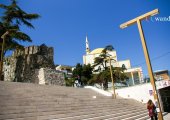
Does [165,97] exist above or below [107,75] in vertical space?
below

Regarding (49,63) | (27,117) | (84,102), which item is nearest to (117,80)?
(49,63)

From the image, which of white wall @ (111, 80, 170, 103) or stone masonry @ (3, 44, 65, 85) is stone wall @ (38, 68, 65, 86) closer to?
stone masonry @ (3, 44, 65, 85)

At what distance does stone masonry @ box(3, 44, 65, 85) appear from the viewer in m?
28.9

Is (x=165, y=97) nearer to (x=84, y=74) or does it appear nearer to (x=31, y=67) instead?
(x=31, y=67)

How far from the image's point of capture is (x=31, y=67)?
29.8 m

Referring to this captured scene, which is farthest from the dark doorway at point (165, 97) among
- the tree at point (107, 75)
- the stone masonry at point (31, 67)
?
the stone masonry at point (31, 67)

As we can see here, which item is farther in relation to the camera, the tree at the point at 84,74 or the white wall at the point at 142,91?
the tree at the point at 84,74

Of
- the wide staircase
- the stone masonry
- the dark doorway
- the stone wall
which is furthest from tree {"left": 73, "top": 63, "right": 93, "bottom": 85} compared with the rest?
the wide staircase

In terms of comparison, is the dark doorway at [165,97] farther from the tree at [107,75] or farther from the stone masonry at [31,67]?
the stone masonry at [31,67]

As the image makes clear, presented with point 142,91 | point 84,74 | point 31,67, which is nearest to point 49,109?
point 142,91

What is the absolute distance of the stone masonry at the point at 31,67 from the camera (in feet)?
94.9

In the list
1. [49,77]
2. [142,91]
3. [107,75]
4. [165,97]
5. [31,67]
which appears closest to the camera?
[142,91]

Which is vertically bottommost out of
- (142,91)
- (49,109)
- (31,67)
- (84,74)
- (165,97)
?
(49,109)

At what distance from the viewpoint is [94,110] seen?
44.7 feet
